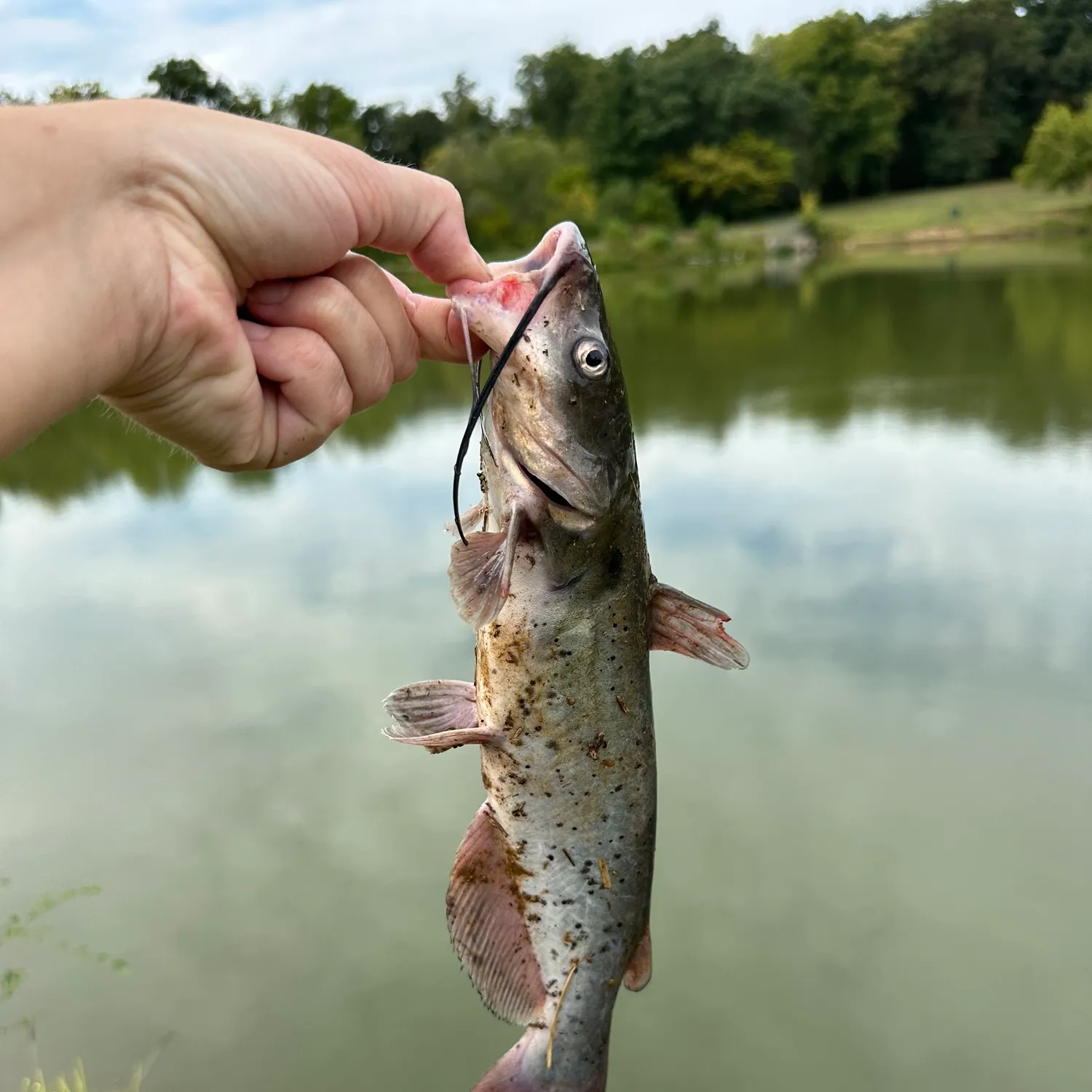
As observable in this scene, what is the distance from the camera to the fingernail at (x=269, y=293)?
1718mm

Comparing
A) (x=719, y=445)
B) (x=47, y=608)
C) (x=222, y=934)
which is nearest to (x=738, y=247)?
(x=719, y=445)

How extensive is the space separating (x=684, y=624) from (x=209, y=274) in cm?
120

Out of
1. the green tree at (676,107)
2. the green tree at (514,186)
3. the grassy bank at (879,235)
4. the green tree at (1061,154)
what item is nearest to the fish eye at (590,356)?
the green tree at (514,186)

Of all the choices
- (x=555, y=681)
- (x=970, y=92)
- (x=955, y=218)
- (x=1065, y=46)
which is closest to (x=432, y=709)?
(x=555, y=681)

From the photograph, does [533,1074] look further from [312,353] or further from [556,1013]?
[312,353]

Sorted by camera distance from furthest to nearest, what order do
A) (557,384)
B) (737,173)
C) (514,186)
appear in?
1. (737,173)
2. (514,186)
3. (557,384)

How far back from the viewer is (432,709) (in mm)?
2021

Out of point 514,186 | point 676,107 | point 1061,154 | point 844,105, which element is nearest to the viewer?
point 1061,154

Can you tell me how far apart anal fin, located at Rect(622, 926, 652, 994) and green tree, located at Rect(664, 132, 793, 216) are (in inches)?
1760

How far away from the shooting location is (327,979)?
4.06m

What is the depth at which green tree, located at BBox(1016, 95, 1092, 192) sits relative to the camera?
34938 millimetres

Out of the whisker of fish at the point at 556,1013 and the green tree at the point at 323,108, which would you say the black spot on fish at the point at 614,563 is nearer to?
the whisker of fish at the point at 556,1013

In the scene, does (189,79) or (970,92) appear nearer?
(189,79)

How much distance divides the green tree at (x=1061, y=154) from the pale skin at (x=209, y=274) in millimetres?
41584
